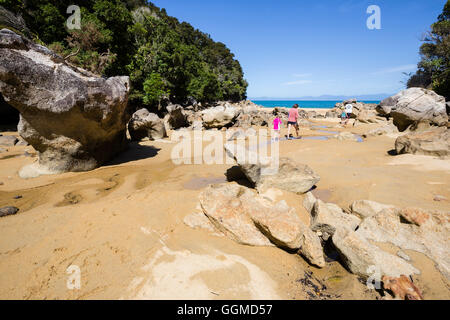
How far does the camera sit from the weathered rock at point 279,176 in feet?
13.4

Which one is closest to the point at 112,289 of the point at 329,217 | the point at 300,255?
the point at 300,255

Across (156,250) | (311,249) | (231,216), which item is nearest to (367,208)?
(311,249)

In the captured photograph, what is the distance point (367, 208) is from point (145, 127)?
367 inches

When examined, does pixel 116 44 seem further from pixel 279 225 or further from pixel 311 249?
pixel 311 249

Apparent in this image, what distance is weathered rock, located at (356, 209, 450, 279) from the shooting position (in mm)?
2359

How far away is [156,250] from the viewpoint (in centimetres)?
236

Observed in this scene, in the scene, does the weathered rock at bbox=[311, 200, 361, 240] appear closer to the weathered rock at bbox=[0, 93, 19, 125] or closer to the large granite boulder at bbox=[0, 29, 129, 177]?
the large granite boulder at bbox=[0, 29, 129, 177]

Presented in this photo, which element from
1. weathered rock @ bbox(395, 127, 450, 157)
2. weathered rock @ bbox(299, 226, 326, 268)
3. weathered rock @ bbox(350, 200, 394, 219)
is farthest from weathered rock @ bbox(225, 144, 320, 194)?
weathered rock @ bbox(395, 127, 450, 157)

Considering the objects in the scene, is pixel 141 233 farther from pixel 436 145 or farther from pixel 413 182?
pixel 436 145

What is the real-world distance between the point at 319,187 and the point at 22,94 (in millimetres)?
6858

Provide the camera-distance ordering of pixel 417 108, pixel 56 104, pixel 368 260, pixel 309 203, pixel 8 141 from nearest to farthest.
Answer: pixel 368 260
pixel 309 203
pixel 56 104
pixel 8 141
pixel 417 108

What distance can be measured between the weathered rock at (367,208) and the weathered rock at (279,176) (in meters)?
0.92

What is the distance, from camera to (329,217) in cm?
287

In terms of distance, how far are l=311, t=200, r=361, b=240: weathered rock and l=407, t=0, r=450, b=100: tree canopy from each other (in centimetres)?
2267
